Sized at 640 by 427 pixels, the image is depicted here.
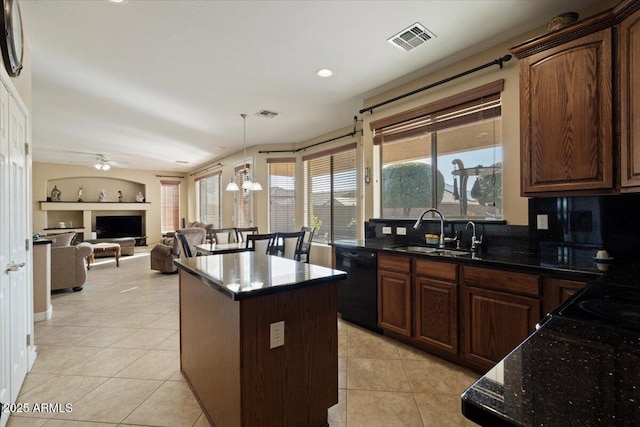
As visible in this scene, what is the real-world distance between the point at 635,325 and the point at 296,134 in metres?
5.33

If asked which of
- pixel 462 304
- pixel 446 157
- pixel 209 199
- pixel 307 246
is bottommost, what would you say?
pixel 462 304

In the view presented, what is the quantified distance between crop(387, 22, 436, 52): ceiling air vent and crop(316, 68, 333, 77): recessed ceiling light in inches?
29.2

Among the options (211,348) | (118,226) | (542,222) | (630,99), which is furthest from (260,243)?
(118,226)

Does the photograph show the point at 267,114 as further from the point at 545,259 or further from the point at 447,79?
the point at 545,259

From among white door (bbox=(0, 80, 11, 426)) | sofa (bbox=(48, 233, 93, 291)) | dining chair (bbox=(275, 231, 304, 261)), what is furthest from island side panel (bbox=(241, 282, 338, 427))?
sofa (bbox=(48, 233, 93, 291))

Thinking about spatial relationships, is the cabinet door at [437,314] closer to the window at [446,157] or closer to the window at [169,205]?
the window at [446,157]

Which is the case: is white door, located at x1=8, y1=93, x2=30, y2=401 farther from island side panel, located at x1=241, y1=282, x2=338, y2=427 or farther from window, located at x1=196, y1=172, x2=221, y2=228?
window, located at x1=196, y1=172, x2=221, y2=228

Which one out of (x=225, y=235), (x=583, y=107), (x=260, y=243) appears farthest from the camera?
(x=225, y=235)

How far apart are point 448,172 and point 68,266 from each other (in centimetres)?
558

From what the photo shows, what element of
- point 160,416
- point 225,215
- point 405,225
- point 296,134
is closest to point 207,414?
point 160,416

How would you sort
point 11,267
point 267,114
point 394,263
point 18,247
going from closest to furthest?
point 11,267 < point 18,247 < point 394,263 < point 267,114

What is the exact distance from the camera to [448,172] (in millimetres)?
3242

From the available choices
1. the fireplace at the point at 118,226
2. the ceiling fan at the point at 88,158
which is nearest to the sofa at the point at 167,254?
the ceiling fan at the point at 88,158

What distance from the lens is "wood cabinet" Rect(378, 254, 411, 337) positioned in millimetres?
A: 2818
